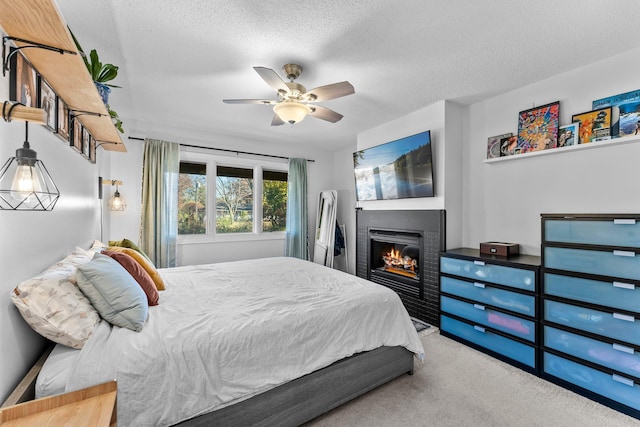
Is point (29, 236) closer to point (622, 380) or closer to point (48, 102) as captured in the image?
point (48, 102)

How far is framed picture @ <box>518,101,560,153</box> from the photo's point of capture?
2627 millimetres

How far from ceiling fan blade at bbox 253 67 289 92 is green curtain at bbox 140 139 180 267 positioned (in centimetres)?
A: 258

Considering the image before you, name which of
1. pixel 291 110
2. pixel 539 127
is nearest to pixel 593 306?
pixel 539 127

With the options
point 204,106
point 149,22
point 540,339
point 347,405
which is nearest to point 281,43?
point 149,22

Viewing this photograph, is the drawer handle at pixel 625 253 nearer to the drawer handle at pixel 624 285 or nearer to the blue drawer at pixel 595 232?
the blue drawer at pixel 595 232

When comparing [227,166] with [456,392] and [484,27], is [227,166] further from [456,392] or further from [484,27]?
[456,392]

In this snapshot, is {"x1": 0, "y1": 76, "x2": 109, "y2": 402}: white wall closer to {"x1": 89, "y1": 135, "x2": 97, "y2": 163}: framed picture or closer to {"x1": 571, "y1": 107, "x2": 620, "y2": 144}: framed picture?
{"x1": 89, "y1": 135, "x2": 97, "y2": 163}: framed picture

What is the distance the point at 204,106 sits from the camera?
3326 millimetres

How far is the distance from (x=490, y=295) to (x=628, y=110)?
185 centimetres

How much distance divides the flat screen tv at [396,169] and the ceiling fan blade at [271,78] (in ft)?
6.17

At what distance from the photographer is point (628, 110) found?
87.2 inches

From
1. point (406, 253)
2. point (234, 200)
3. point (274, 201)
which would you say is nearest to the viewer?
point (406, 253)

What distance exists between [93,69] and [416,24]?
2139 mm

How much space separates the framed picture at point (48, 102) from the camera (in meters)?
1.38
